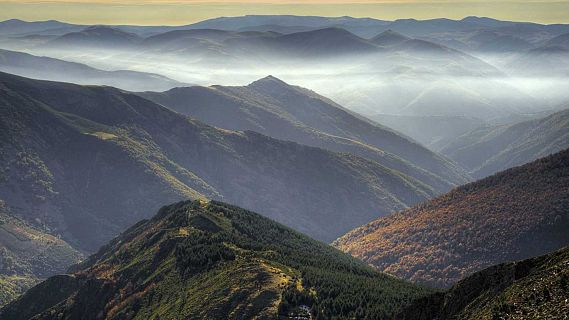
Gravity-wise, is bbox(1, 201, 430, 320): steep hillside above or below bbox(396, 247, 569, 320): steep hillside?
below

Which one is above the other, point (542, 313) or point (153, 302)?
point (542, 313)

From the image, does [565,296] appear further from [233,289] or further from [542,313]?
[233,289]

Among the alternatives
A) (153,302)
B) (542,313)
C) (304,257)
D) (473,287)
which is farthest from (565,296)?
(304,257)

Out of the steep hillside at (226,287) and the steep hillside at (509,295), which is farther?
the steep hillside at (226,287)

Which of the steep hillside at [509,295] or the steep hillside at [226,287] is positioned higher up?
the steep hillside at [509,295]

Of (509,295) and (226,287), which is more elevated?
(509,295)

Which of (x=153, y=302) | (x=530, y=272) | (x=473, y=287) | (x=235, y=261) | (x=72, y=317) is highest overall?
(x=530, y=272)

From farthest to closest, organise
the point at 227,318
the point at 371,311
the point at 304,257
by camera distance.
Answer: the point at 304,257 → the point at 227,318 → the point at 371,311

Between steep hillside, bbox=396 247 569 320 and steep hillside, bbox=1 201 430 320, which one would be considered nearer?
steep hillside, bbox=396 247 569 320
